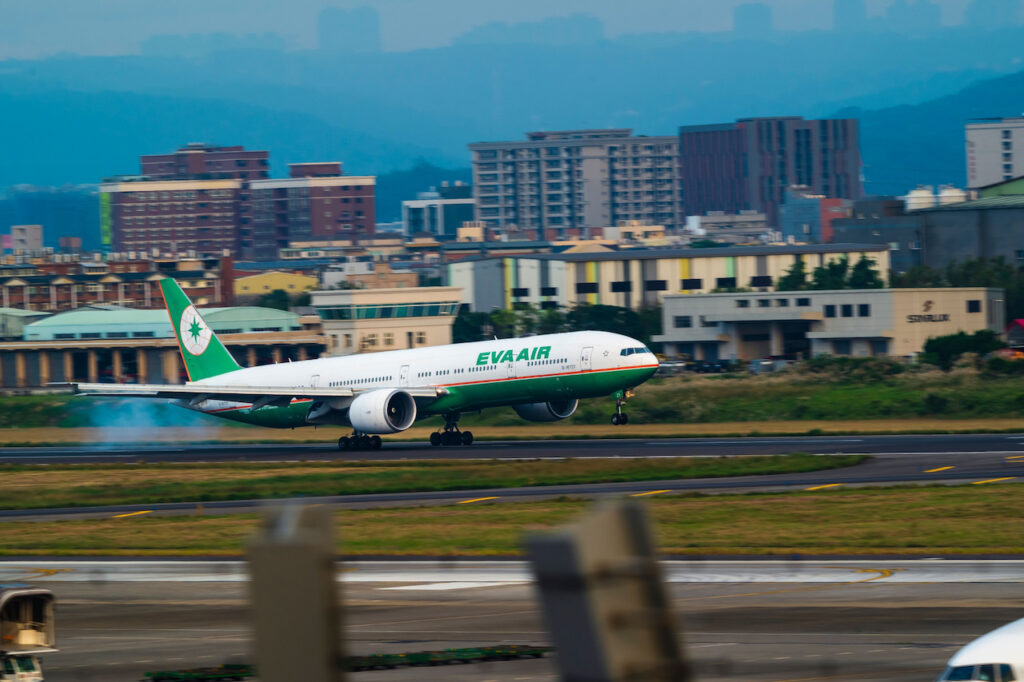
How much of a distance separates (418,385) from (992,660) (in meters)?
55.7

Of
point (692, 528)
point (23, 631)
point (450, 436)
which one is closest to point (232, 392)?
point (450, 436)

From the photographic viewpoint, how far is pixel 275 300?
18400 cm

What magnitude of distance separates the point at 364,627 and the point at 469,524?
49.1 feet

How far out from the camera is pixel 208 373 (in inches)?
3009

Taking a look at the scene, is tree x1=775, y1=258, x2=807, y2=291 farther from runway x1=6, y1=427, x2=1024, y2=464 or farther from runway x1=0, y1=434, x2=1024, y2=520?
runway x1=0, y1=434, x2=1024, y2=520

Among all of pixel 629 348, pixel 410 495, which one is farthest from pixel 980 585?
pixel 629 348

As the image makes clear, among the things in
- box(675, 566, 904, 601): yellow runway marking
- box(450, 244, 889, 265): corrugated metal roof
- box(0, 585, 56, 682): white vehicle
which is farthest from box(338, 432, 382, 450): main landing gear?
box(450, 244, 889, 265): corrugated metal roof

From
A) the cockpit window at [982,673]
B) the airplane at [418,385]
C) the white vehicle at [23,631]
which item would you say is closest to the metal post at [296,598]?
the white vehicle at [23,631]

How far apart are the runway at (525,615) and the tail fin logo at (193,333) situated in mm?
44242

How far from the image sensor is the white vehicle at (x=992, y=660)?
1427 centimetres

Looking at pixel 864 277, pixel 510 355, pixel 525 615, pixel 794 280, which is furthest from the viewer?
pixel 794 280

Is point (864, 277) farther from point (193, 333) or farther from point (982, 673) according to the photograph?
point (982, 673)

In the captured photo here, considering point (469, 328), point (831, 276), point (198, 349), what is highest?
point (831, 276)

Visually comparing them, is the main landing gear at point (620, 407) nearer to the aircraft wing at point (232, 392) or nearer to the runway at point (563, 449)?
the runway at point (563, 449)
